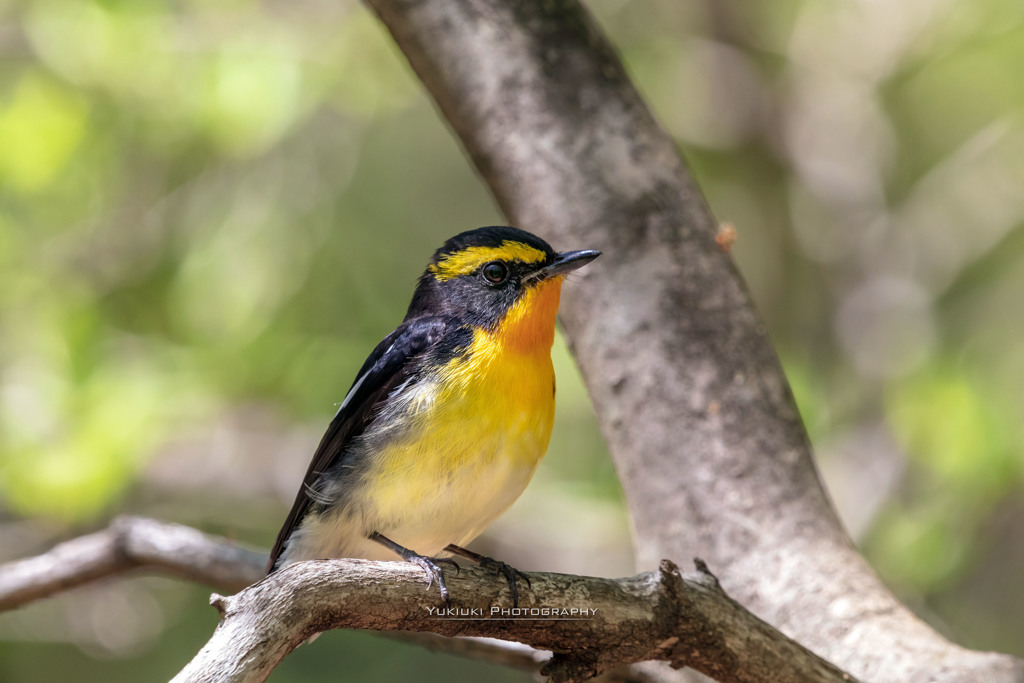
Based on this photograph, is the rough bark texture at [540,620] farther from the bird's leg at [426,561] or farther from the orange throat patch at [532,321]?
the orange throat patch at [532,321]

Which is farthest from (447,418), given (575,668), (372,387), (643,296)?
(643,296)

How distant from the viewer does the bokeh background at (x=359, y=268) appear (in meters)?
6.02

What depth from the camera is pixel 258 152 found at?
6949 mm

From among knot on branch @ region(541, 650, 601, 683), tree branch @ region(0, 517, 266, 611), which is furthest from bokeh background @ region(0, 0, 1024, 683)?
knot on branch @ region(541, 650, 601, 683)

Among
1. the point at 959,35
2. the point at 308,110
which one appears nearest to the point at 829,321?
the point at 959,35

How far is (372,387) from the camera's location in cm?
334

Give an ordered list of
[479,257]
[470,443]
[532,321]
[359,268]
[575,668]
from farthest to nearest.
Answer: [359,268], [479,257], [532,321], [470,443], [575,668]

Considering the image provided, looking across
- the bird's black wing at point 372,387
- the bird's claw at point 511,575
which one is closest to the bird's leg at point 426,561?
the bird's claw at point 511,575

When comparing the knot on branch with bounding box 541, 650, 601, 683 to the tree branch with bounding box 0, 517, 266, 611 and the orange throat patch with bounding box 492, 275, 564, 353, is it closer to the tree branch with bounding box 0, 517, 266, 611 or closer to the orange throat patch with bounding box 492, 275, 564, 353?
the orange throat patch with bounding box 492, 275, 564, 353

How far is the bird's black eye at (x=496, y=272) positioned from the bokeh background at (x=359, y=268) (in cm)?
310

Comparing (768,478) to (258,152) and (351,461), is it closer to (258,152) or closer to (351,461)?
(351,461)

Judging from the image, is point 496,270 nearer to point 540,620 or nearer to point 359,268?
point 540,620

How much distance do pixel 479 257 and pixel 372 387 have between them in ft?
1.93

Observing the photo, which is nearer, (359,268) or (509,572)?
(509,572)
